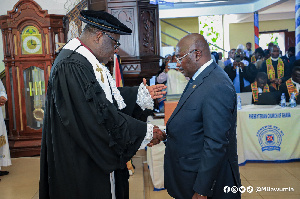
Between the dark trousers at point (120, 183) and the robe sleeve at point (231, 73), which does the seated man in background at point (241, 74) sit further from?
the dark trousers at point (120, 183)

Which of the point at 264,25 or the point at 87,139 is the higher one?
the point at 264,25

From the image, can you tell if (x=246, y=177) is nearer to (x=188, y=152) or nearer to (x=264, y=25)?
(x=188, y=152)

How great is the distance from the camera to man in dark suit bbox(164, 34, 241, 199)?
181cm

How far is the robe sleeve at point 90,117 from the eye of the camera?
1.76 meters

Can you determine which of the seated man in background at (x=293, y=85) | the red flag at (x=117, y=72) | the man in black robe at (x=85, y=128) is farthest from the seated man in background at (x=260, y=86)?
the man in black robe at (x=85, y=128)

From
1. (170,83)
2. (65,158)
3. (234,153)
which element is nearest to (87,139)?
(65,158)

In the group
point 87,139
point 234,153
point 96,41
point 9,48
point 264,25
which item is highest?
point 264,25

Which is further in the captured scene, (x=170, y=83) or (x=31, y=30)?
(x=170, y=83)

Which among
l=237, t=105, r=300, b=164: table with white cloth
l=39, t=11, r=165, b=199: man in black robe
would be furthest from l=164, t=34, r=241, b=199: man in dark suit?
l=237, t=105, r=300, b=164: table with white cloth

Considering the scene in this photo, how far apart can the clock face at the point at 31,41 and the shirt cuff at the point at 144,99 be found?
3.98 meters

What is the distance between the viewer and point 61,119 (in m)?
1.76

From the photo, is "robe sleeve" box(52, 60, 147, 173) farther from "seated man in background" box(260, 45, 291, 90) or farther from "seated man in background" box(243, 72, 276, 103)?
"seated man in background" box(260, 45, 291, 90)

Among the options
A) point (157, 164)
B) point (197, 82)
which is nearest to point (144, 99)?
point (197, 82)

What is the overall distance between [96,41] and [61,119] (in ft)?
1.87
